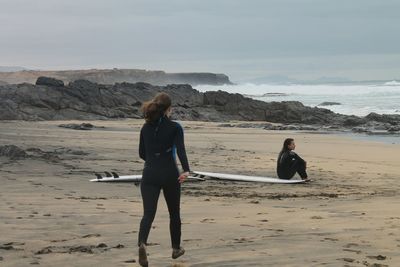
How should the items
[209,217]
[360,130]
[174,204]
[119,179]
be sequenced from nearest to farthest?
[174,204]
[209,217]
[119,179]
[360,130]

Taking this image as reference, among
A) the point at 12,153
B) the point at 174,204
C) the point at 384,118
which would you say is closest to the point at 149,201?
the point at 174,204

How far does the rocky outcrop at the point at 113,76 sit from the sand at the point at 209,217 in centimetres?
11723

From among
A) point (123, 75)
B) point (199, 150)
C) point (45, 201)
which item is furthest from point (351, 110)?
point (123, 75)

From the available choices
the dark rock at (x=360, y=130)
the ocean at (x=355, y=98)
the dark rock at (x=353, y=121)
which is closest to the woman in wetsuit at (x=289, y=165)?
the dark rock at (x=360, y=130)

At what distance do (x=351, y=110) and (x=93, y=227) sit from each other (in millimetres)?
44241

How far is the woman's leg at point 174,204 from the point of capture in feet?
17.9

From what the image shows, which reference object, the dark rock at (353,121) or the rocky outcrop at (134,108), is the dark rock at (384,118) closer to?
the rocky outcrop at (134,108)

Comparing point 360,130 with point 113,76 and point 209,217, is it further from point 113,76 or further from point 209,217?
point 113,76

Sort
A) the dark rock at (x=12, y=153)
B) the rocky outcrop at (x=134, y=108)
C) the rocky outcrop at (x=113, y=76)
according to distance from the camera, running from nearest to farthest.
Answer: the dark rock at (x=12, y=153)
the rocky outcrop at (x=134, y=108)
the rocky outcrop at (x=113, y=76)

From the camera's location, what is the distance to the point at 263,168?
14789 millimetres

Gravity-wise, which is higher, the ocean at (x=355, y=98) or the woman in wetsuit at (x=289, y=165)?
the ocean at (x=355, y=98)

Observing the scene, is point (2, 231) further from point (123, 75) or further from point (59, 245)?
point (123, 75)

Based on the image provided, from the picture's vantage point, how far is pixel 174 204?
18.2 ft

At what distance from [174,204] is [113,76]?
137m
